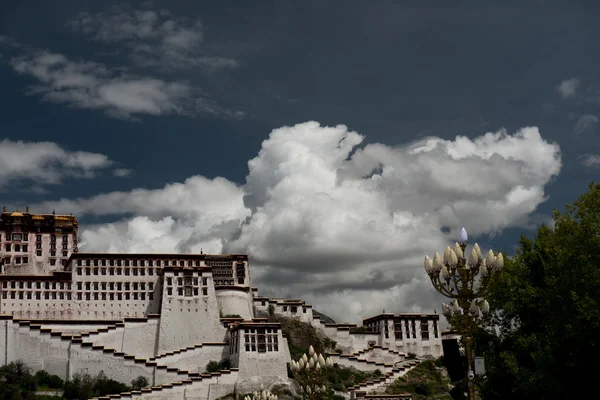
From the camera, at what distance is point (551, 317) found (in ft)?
127

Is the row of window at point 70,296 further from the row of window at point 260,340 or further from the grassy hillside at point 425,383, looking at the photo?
the grassy hillside at point 425,383

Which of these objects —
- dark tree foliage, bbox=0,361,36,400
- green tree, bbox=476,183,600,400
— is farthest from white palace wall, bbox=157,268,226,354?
green tree, bbox=476,183,600,400

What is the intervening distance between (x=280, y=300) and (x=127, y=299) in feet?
58.8

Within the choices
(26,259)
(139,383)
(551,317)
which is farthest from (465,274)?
(26,259)

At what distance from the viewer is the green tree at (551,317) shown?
113 feet

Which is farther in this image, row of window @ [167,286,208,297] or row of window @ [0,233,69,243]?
row of window @ [0,233,69,243]

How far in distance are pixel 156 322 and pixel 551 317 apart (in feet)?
157

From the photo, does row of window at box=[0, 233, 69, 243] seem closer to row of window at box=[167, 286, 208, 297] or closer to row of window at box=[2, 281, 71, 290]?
row of window at box=[2, 281, 71, 290]

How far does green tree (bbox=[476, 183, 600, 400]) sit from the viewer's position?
34562 mm

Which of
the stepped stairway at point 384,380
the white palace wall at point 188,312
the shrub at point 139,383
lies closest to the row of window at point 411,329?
the stepped stairway at point 384,380

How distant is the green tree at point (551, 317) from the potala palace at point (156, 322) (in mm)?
23526

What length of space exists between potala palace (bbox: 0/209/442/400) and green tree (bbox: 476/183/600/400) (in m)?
23.5

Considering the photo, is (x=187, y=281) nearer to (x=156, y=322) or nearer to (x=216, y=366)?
(x=156, y=322)

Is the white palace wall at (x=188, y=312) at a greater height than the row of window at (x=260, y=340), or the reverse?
the white palace wall at (x=188, y=312)
